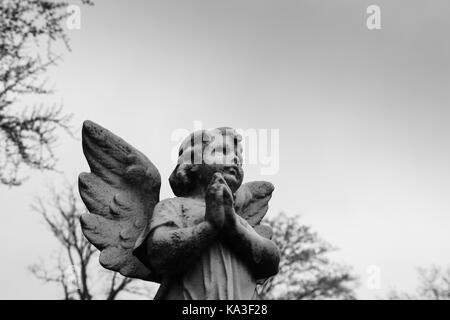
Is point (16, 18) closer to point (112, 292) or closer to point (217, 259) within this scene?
point (217, 259)

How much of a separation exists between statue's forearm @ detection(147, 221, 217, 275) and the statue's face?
1.83 feet

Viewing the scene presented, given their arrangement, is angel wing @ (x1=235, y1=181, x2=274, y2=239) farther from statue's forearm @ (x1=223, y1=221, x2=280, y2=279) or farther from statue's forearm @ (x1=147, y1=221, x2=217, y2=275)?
statue's forearm @ (x1=147, y1=221, x2=217, y2=275)

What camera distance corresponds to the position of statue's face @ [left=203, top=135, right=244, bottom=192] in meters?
4.32

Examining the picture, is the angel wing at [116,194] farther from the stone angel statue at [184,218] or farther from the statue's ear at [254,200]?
the statue's ear at [254,200]

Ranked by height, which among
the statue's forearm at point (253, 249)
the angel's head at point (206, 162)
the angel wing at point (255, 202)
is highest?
the angel's head at point (206, 162)

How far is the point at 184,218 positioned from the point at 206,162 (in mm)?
459

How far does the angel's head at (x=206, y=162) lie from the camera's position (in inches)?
171

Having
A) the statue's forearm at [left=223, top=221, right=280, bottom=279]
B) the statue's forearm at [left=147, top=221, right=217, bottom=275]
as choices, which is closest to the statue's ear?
the statue's forearm at [left=223, top=221, right=280, bottom=279]

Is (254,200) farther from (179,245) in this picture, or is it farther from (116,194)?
(179,245)

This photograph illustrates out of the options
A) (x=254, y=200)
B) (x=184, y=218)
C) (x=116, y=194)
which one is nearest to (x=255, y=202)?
(x=254, y=200)

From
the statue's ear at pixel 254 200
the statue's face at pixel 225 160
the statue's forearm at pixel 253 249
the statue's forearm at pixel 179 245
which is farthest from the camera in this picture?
the statue's ear at pixel 254 200

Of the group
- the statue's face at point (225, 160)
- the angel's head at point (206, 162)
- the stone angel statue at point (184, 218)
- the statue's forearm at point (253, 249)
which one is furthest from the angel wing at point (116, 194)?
the statue's forearm at point (253, 249)
